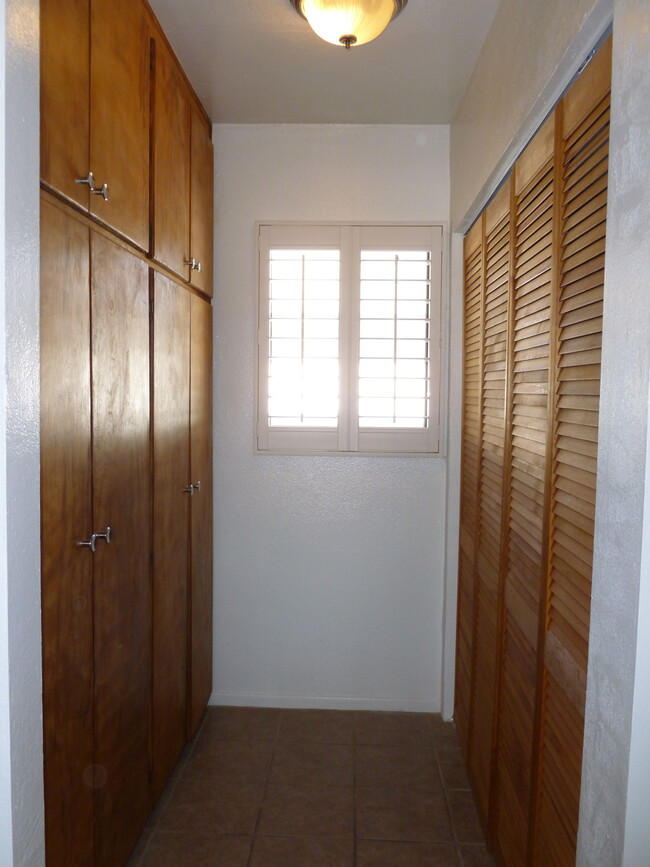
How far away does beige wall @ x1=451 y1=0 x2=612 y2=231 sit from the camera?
1.29 m

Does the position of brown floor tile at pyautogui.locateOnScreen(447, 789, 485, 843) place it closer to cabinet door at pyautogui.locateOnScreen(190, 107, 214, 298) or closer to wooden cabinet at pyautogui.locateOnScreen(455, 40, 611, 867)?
wooden cabinet at pyautogui.locateOnScreen(455, 40, 611, 867)

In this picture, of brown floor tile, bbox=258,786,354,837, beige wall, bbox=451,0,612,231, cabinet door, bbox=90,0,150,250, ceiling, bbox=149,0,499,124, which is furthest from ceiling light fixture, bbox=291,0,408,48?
Result: brown floor tile, bbox=258,786,354,837

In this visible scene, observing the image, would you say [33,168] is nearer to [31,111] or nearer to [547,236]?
[31,111]

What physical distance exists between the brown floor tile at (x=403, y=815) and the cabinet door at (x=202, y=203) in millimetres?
2004

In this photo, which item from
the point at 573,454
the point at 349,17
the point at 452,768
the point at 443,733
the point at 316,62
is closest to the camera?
the point at 573,454

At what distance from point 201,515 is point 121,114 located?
1.53 meters

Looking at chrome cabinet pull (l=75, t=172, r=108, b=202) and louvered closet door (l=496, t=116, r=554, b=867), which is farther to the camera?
louvered closet door (l=496, t=116, r=554, b=867)

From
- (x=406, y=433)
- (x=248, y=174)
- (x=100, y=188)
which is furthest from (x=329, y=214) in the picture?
(x=100, y=188)

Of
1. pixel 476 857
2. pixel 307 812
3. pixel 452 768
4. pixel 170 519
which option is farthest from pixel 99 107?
pixel 452 768

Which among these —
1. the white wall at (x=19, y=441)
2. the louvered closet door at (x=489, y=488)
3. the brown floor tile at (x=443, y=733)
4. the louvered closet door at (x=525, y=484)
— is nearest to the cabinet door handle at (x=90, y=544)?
the white wall at (x=19, y=441)

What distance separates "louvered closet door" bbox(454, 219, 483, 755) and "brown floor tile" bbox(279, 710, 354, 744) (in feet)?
1.57

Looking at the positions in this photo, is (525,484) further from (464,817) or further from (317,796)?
(317,796)

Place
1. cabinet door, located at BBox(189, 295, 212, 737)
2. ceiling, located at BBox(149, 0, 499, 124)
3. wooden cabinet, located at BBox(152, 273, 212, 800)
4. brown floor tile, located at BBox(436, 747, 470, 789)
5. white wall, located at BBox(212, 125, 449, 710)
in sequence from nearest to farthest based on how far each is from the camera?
ceiling, located at BBox(149, 0, 499, 124) → wooden cabinet, located at BBox(152, 273, 212, 800) → brown floor tile, located at BBox(436, 747, 470, 789) → cabinet door, located at BBox(189, 295, 212, 737) → white wall, located at BBox(212, 125, 449, 710)

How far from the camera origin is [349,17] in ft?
5.96
